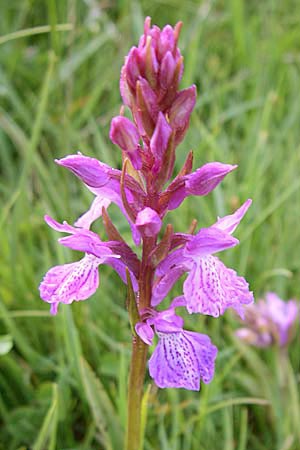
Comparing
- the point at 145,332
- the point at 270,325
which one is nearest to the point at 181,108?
the point at 145,332

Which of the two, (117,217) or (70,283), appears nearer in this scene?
(70,283)

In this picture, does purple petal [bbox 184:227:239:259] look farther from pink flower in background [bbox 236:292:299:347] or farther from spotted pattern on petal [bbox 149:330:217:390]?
pink flower in background [bbox 236:292:299:347]

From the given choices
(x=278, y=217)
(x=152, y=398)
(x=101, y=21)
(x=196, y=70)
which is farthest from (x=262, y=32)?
(x=152, y=398)

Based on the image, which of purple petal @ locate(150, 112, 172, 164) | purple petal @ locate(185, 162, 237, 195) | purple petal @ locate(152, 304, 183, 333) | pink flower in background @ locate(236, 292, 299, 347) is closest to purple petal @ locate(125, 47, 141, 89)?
purple petal @ locate(150, 112, 172, 164)

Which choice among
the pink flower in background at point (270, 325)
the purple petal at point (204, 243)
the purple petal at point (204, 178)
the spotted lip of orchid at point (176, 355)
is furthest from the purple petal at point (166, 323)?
the pink flower in background at point (270, 325)

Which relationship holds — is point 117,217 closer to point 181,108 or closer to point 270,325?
point 270,325

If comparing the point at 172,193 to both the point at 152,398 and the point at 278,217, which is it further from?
the point at 278,217
